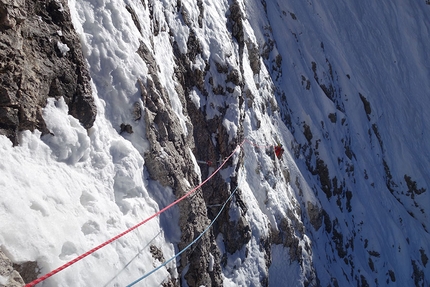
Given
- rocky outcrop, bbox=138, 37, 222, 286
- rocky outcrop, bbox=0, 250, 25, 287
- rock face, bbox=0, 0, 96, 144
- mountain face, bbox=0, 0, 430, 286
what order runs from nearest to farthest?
rocky outcrop, bbox=0, 250, 25, 287 < rock face, bbox=0, 0, 96, 144 < mountain face, bbox=0, 0, 430, 286 < rocky outcrop, bbox=138, 37, 222, 286

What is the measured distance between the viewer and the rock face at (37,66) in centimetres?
512

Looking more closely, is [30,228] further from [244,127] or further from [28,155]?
[244,127]

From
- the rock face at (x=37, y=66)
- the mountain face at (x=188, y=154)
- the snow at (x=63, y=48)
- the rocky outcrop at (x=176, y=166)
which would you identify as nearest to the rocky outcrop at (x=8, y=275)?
the mountain face at (x=188, y=154)

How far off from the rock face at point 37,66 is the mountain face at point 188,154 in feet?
A: 0.07

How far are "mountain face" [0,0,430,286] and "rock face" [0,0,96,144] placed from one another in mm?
21

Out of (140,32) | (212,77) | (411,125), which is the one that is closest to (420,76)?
(411,125)

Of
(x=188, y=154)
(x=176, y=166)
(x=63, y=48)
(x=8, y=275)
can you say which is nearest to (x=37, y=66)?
(x=63, y=48)

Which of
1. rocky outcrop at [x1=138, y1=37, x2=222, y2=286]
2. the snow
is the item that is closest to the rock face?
the snow

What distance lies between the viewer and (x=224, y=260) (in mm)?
11852

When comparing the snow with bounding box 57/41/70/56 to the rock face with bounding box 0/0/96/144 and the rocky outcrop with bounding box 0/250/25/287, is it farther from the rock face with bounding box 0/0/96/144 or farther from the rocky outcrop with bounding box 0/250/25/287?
the rocky outcrop with bounding box 0/250/25/287

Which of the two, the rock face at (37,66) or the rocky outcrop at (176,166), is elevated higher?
the rock face at (37,66)

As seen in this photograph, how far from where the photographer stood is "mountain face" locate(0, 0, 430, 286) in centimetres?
529

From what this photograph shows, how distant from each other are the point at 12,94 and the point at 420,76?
1690 inches

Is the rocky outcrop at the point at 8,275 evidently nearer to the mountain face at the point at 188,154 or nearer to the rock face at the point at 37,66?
the mountain face at the point at 188,154
